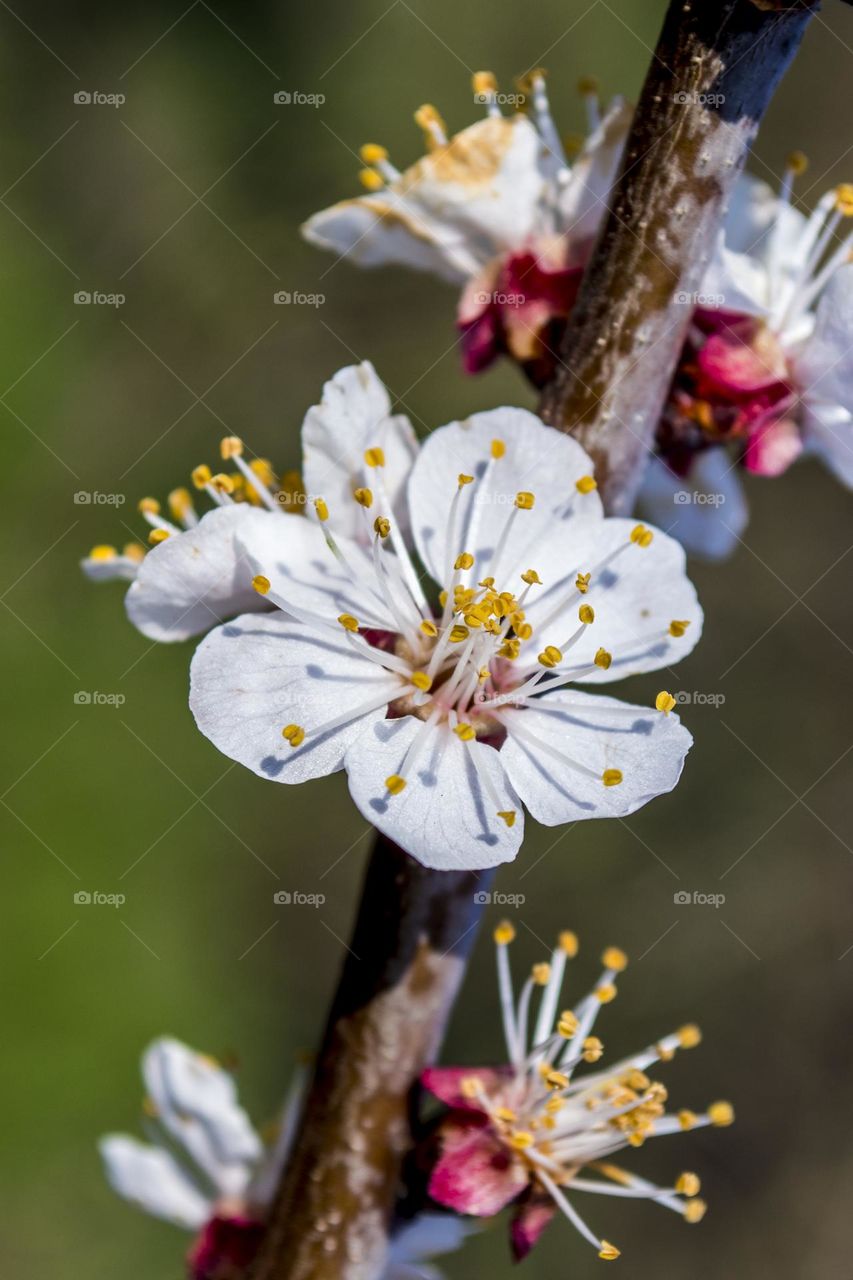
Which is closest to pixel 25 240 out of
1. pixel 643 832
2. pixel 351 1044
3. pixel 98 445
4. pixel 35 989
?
pixel 98 445

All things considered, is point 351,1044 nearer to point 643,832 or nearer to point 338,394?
point 338,394

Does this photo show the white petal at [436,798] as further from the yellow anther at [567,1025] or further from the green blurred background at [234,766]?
the green blurred background at [234,766]

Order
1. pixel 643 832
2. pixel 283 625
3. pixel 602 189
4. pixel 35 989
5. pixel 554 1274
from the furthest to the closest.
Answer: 1. pixel 643 832
2. pixel 554 1274
3. pixel 35 989
4. pixel 602 189
5. pixel 283 625

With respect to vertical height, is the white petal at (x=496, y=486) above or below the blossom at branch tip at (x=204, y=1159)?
above
